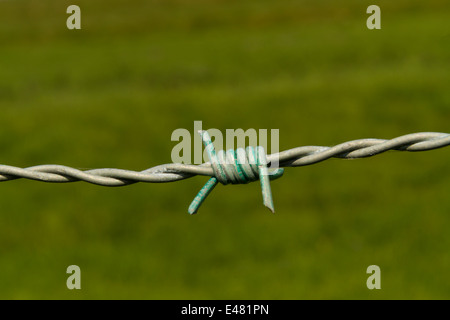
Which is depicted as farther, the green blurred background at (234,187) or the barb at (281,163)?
the green blurred background at (234,187)

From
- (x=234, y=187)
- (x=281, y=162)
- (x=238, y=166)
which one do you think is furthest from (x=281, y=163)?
(x=234, y=187)

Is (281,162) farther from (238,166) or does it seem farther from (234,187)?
(234,187)

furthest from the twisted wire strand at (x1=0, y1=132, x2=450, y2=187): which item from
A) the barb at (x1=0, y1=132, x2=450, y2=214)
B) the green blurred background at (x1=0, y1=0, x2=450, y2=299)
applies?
the green blurred background at (x1=0, y1=0, x2=450, y2=299)

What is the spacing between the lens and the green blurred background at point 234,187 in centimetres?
471

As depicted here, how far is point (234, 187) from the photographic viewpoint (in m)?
5.98

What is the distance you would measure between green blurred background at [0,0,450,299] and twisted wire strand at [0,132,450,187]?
3140 millimetres

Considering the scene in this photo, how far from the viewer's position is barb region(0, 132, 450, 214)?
4.16 feet

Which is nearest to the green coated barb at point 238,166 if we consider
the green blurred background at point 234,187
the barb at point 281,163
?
the barb at point 281,163

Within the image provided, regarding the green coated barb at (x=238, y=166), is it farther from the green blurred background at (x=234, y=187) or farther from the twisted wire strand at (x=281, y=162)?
the green blurred background at (x=234, y=187)

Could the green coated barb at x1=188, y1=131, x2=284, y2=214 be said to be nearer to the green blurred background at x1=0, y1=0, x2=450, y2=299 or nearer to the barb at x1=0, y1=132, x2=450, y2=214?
the barb at x1=0, y1=132, x2=450, y2=214

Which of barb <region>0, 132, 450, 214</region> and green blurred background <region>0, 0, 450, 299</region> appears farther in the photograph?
Result: green blurred background <region>0, 0, 450, 299</region>

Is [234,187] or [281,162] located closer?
[281,162]

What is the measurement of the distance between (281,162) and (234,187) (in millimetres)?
4668

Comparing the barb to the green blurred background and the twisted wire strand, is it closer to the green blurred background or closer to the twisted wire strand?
the twisted wire strand
